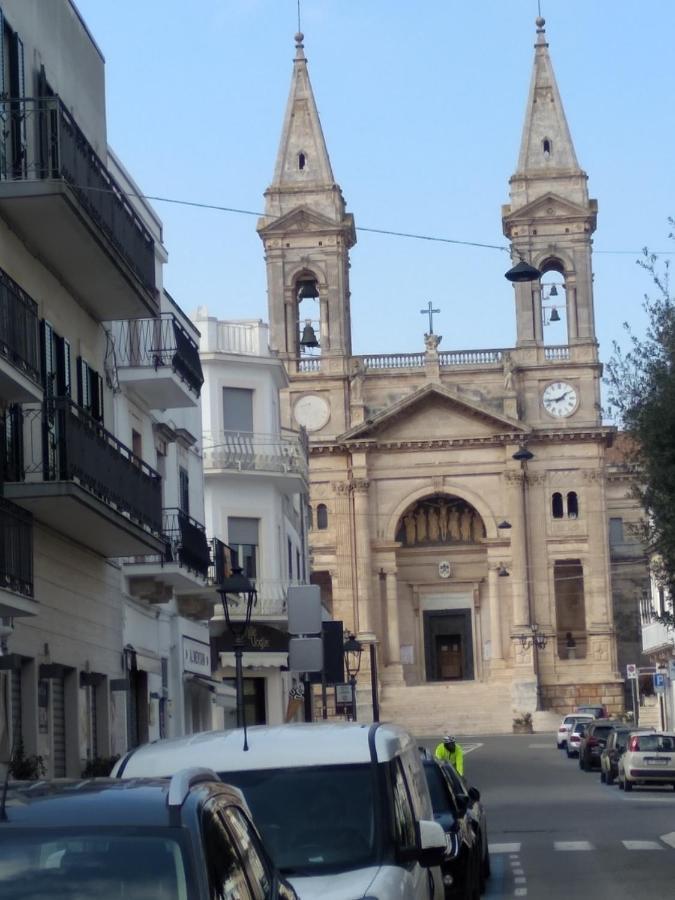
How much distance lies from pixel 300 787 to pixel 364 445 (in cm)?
7042

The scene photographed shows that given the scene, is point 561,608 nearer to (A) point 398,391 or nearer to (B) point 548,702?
(B) point 548,702

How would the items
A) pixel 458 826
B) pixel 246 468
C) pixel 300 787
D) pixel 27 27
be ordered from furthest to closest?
pixel 246 468 → pixel 27 27 → pixel 458 826 → pixel 300 787

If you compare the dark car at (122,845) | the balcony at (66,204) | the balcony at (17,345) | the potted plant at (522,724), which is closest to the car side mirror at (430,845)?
the dark car at (122,845)

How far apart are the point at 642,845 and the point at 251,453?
71.1ft

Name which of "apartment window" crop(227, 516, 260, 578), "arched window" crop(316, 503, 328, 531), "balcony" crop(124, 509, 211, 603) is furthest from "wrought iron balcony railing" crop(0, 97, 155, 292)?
"arched window" crop(316, 503, 328, 531)

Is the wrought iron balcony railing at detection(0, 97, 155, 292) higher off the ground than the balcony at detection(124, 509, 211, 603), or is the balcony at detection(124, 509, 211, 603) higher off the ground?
the wrought iron balcony railing at detection(0, 97, 155, 292)

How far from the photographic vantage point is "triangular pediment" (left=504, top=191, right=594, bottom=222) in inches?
3123

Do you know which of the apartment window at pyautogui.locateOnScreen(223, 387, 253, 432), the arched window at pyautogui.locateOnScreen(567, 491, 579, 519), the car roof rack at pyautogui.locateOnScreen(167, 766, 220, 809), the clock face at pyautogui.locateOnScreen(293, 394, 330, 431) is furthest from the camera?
the clock face at pyautogui.locateOnScreen(293, 394, 330, 431)

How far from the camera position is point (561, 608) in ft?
271

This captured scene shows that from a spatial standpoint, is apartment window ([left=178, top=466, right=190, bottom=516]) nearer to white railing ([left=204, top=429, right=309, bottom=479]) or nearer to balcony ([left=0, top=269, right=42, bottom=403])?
white railing ([left=204, top=429, right=309, bottom=479])

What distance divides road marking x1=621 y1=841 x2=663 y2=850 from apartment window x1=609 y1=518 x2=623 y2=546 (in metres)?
73.4

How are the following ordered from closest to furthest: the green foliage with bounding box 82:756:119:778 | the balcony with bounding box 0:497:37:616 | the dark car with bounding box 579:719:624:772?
1. the balcony with bounding box 0:497:37:616
2. the green foliage with bounding box 82:756:119:778
3. the dark car with bounding box 579:719:624:772

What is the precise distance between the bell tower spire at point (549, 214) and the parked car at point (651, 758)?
43.2 m

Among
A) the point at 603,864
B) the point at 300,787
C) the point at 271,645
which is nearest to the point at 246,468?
the point at 271,645
